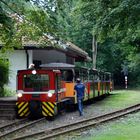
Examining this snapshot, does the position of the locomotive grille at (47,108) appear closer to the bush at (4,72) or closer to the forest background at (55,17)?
the forest background at (55,17)

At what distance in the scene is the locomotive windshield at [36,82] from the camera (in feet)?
78.9

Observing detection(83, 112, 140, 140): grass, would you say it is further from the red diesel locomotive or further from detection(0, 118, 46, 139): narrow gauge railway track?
the red diesel locomotive

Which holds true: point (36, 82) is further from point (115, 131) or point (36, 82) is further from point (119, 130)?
point (115, 131)

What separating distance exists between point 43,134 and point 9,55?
49.7 feet

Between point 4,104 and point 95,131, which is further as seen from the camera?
point 4,104

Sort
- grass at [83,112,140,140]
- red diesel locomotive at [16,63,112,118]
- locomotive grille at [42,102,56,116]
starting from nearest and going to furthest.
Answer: grass at [83,112,140,140] < locomotive grille at [42,102,56,116] < red diesel locomotive at [16,63,112,118]

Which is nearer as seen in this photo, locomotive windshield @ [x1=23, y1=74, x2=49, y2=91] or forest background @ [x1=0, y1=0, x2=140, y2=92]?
forest background @ [x1=0, y1=0, x2=140, y2=92]

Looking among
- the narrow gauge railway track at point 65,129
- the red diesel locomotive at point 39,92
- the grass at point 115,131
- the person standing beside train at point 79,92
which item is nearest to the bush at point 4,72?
the red diesel locomotive at point 39,92

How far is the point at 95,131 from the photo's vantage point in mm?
18688

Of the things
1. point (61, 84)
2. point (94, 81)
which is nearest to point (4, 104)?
point (61, 84)

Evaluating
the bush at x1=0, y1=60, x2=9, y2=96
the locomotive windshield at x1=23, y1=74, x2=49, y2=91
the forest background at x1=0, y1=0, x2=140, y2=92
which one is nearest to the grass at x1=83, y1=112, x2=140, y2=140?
the forest background at x1=0, y1=0, x2=140, y2=92

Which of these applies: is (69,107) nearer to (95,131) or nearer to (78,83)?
(78,83)

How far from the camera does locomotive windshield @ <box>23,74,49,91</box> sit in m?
24.0

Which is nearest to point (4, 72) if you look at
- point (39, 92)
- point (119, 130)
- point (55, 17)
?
point (39, 92)
